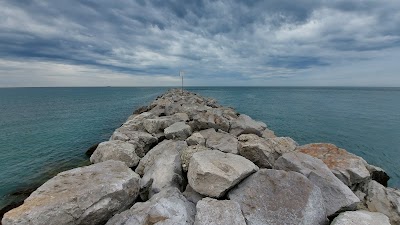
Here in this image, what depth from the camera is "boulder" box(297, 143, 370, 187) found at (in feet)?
25.8

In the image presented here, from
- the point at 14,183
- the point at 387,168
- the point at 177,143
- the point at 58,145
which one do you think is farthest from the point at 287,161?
the point at 58,145

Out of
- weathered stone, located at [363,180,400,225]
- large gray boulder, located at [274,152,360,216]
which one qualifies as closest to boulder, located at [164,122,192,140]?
large gray boulder, located at [274,152,360,216]

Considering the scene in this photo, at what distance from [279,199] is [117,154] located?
7.16 m

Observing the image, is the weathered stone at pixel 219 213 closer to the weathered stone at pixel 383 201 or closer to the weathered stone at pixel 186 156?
the weathered stone at pixel 186 156

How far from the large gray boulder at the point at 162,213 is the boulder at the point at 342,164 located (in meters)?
5.52

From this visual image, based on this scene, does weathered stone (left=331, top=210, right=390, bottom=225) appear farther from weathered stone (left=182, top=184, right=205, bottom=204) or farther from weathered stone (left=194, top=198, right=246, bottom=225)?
weathered stone (left=182, top=184, right=205, bottom=204)

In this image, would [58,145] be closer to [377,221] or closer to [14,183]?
[14,183]

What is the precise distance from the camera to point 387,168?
15062 millimetres

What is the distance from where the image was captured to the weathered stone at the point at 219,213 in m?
5.05

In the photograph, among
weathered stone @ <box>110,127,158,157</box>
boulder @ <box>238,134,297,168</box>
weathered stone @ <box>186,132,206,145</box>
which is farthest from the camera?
weathered stone @ <box>110,127,158,157</box>

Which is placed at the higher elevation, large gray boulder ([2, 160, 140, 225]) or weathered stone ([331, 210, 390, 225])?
large gray boulder ([2, 160, 140, 225])

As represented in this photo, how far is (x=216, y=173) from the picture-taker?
6207mm

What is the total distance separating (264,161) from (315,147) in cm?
296

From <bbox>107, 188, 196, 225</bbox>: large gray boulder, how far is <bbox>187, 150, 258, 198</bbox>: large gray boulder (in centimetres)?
61
